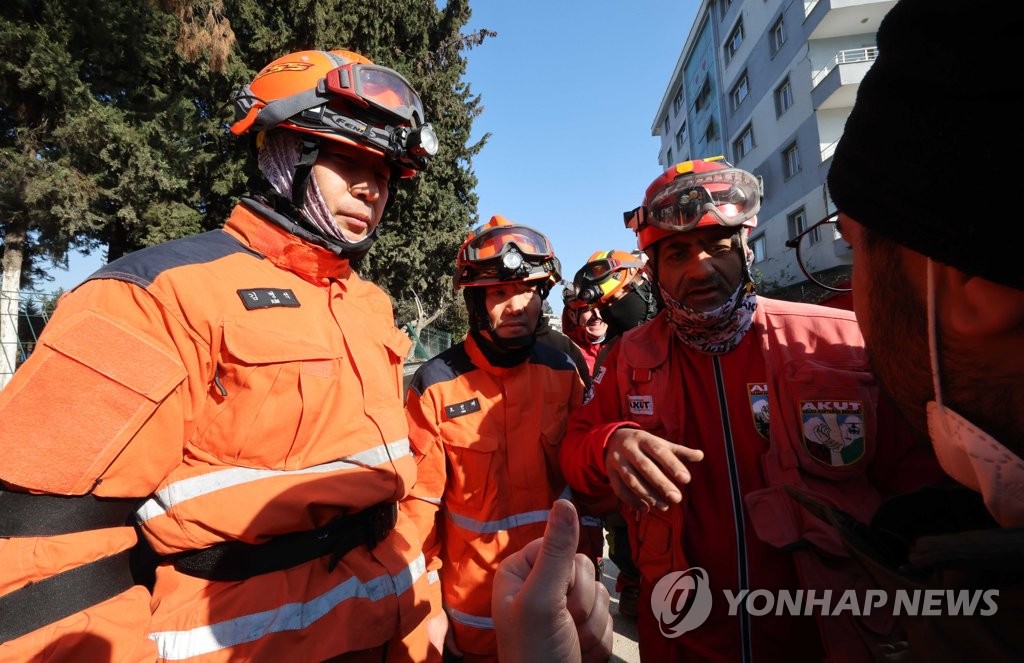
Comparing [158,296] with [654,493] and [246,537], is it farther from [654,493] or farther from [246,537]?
[654,493]

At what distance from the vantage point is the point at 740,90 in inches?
993

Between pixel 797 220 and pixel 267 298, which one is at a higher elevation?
pixel 797 220

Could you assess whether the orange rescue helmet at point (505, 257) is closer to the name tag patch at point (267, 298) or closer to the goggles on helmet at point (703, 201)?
the goggles on helmet at point (703, 201)

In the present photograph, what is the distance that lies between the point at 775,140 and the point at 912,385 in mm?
24782

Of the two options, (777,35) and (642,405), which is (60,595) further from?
(777,35)

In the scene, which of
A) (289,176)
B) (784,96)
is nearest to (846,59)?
(784,96)

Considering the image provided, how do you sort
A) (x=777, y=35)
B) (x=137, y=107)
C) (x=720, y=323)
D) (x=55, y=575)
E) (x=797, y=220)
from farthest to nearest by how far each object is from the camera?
(x=777, y=35) → (x=797, y=220) → (x=137, y=107) → (x=720, y=323) → (x=55, y=575)

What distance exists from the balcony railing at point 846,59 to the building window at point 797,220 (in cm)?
476

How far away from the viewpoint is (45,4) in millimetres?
10836

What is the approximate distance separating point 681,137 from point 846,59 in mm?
18830

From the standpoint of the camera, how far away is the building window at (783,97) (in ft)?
68.2

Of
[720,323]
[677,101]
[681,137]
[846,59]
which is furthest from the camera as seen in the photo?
[677,101]

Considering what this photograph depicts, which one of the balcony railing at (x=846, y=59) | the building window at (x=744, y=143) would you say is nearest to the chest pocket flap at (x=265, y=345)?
the balcony railing at (x=846, y=59)

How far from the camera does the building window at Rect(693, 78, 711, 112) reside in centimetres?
2954
